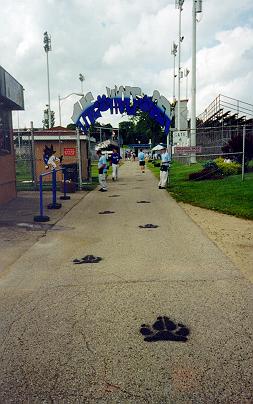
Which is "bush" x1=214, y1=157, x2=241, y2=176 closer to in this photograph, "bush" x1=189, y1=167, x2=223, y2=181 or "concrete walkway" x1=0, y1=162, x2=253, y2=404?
"bush" x1=189, y1=167, x2=223, y2=181

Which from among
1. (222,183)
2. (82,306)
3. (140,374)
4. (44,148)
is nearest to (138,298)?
(82,306)

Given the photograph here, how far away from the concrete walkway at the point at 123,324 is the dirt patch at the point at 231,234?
0.21 m

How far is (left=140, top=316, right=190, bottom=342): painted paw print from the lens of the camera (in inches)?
132

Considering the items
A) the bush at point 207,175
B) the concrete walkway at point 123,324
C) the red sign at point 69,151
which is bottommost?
the concrete walkway at point 123,324

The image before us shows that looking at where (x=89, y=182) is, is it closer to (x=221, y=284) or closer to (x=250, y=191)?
(x=250, y=191)

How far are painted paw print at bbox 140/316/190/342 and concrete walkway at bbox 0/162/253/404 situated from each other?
7 cm

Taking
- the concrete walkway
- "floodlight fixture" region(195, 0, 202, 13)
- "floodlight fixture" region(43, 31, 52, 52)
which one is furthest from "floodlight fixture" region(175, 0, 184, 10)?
the concrete walkway

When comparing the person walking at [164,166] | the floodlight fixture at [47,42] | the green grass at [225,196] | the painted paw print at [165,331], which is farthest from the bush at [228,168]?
the floodlight fixture at [47,42]

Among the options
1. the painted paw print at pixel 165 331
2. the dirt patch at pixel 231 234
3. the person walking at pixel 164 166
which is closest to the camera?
Result: the painted paw print at pixel 165 331

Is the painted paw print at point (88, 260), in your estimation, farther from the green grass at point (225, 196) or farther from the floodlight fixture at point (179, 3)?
the floodlight fixture at point (179, 3)

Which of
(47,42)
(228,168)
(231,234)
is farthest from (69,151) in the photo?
(47,42)

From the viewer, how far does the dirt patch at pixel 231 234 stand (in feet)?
18.4

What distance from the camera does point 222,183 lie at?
15.6m

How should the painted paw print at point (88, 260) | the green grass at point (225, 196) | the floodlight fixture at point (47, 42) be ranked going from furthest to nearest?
1. the floodlight fixture at point (47, 42)
2. the green grass at point (225, 196)
3. the painted paw print at point (88, 260)
